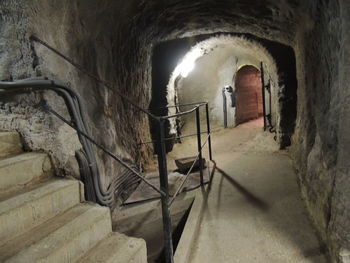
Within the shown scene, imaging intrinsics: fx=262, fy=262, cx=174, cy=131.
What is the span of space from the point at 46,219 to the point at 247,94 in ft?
29.7

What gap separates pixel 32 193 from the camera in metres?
1.54

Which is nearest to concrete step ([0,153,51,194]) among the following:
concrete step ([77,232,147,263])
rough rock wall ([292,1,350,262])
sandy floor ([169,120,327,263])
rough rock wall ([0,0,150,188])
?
rough rock wall ([0,0,150,188])

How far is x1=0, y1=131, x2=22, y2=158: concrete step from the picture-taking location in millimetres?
1730

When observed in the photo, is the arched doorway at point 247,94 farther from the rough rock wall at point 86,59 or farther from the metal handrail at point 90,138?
the metal handrail at point 90,138

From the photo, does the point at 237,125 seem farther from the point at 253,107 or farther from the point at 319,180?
the point at 319,180

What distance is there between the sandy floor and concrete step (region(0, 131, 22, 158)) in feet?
4.96

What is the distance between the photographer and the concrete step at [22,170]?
1.54 m

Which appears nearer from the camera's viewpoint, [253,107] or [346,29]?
[346,29]

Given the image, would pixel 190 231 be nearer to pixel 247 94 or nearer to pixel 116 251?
pixel 116 251

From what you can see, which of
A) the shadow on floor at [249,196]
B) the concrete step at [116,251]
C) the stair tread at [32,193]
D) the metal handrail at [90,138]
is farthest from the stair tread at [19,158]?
the shadow on floor at [249,196]

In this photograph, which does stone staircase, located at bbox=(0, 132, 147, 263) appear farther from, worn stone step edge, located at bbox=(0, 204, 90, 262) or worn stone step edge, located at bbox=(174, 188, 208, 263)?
worn stone step edge, located at bbox=(174, 188, 208, 263)

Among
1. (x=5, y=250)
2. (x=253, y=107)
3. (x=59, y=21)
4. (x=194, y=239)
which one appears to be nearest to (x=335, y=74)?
(x=194, y=239)

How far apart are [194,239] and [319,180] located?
1.15 m

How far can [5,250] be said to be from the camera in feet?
4.13
